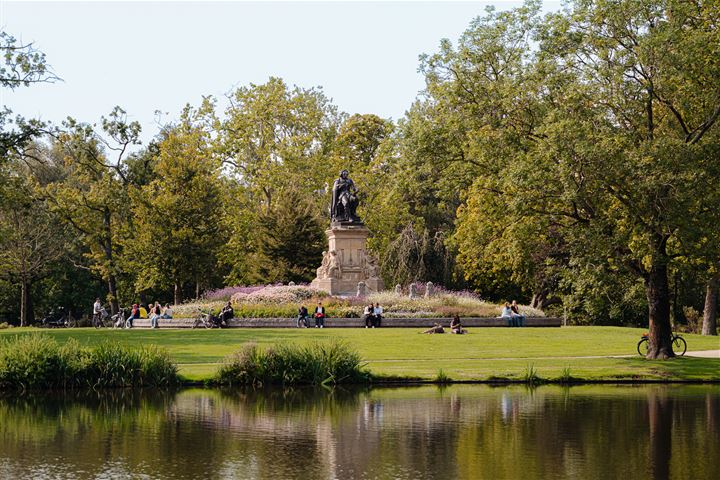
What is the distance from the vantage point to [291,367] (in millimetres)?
28500

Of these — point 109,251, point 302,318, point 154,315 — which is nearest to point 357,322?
point 302,318

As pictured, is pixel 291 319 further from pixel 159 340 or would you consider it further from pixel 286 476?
pixel 286 476

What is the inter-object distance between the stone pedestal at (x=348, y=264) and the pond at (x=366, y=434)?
24.7 metres

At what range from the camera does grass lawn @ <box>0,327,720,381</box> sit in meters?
30.1

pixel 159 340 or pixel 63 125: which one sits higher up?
pixel 63 125

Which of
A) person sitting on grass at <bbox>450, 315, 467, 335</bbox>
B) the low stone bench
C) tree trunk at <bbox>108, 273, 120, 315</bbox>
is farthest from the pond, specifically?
tree trunk at <bbox>108, 273, 120, 315</bbox>

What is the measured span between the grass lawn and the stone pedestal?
8.94 metres

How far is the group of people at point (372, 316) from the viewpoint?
44.7 meters

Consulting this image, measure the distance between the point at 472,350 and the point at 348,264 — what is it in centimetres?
1780

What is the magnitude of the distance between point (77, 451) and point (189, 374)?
398 inches

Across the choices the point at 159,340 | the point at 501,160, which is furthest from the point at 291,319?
the point at 501,160

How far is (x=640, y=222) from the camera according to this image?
3050cm

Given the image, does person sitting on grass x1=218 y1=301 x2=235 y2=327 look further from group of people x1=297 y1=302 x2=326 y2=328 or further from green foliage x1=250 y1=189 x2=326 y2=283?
green foliage x1=250 y1=189 x2=326 y2=283

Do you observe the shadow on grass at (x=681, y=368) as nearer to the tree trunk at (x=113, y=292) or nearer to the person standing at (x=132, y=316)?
the person standing at (x=132, y=316)
